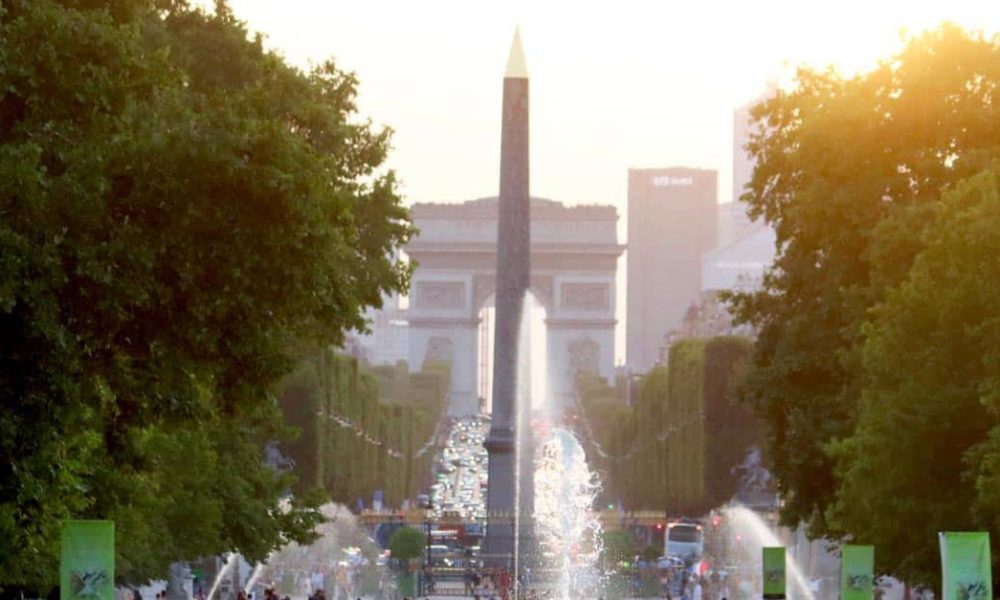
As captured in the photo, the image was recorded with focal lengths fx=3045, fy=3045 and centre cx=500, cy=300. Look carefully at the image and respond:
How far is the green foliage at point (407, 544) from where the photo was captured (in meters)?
79.6

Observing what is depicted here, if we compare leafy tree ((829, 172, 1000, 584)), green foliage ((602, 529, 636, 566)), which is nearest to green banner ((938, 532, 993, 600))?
leafy tree ((829, 172, 1000, 584))

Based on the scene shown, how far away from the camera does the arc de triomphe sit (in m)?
171

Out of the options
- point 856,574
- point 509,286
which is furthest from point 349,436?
point 856,574

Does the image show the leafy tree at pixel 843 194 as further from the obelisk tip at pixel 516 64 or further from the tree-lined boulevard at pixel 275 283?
the obelisk tip at pixel 516 64

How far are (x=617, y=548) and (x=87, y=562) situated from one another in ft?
186

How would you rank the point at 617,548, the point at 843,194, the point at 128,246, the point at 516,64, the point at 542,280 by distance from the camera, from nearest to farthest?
the point at 128,246 < the point at 843,194 < the point at 516,64 < the point at 617,548 < the point at 542,280

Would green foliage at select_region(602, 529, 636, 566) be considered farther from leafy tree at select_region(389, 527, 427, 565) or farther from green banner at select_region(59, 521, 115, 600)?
green banner at select_region(59, 521, 115, 600)

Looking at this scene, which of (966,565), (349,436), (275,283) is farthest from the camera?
(349,436)

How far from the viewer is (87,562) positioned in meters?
21.6

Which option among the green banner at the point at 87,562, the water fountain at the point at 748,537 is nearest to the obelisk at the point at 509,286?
the water fountain at the point at 748,537

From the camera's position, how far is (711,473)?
8319 centimetres

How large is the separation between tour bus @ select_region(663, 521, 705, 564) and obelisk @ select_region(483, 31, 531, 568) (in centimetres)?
1616

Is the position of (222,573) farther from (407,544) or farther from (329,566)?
(407,544)

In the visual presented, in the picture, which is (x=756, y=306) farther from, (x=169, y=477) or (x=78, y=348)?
(x=78, y=348)
